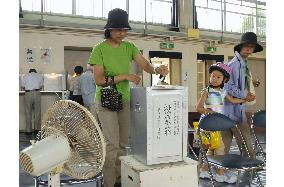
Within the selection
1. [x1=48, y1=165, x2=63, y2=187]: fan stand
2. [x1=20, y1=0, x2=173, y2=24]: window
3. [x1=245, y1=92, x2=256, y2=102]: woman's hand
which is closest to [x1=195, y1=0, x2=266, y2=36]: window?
[x1=20, y1=0, x2=173, y2=24]: window

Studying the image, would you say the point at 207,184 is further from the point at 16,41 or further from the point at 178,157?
the point at 16,41

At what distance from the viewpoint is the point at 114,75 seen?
2713mm

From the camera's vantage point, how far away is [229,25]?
1183 cm

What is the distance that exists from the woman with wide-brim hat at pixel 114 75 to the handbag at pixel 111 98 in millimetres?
46

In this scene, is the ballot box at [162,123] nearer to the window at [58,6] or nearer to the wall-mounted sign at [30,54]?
the wall-mounted sign at [30,54]

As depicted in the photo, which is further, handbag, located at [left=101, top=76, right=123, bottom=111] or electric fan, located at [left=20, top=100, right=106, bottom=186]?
handbag, located at [left=101, top=76, right=123, bottom=111]

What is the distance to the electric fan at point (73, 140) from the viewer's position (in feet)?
4.03

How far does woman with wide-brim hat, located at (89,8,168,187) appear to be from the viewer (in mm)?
2643

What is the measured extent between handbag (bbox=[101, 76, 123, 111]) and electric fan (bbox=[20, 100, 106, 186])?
44.9 inches

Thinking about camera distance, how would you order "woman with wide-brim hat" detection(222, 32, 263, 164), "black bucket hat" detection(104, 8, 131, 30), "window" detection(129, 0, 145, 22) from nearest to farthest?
"black bucket hat" detection(104, 8, 131, 30) < "woman with wide-brim hat" detection(222, 32, 263, 164) < "window" detection(129, 0, 145, 22)

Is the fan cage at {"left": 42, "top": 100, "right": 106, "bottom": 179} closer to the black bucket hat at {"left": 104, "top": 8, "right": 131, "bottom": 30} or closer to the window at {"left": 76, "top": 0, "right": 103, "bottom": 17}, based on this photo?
the black bucket hat at {"left": 104, "top": 8, "right": 131, "bottom": 30}

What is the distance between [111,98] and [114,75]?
201 mm

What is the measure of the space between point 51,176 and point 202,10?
10410 mm

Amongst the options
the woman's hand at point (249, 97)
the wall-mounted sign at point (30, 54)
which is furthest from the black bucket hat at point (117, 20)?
the wall-mounted sign at point (30, 54)
